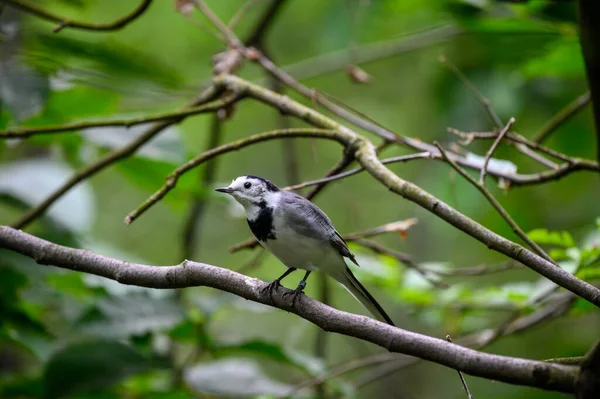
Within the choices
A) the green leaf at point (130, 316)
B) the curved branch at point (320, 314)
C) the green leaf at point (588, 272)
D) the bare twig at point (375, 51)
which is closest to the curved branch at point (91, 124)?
the curved branch at point (320, 314)

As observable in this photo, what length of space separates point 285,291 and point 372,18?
3480mm

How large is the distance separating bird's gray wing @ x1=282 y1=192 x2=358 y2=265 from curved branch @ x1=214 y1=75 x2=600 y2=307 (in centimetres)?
33

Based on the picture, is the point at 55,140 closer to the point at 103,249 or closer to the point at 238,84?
the point at 103,249

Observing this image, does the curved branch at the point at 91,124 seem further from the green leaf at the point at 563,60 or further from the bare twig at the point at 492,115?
the green leaf at the point at 563,60

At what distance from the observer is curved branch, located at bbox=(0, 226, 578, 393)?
142cm

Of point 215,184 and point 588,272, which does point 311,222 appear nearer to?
point 588,272

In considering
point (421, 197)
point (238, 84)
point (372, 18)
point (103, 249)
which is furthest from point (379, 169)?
point (372, 18)

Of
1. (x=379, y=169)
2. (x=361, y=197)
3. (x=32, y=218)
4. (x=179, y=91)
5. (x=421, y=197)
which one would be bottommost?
(x=421, y=197)

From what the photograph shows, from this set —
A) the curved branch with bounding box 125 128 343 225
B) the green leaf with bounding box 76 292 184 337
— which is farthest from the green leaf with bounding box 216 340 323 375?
the curved branch with bounding box 125 128 343 225

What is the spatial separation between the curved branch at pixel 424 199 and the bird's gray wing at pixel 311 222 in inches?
13.0

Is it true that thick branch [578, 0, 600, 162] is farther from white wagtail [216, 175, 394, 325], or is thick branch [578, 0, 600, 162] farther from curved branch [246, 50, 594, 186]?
white wagtail [216, 175, 394, 325]

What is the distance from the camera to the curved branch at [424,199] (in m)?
1.88

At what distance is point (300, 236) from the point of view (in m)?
2.86

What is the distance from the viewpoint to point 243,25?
7.12 metres
